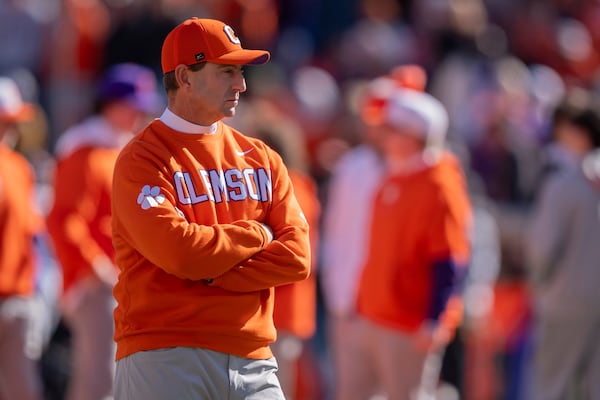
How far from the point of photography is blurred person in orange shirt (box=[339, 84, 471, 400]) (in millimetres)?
6980

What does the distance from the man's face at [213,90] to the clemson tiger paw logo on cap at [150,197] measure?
364mm

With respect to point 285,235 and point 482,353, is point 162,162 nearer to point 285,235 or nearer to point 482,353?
point 285,235

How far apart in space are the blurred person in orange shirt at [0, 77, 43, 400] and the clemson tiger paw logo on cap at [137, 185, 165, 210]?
2749mm

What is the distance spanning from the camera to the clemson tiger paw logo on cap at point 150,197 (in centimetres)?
464

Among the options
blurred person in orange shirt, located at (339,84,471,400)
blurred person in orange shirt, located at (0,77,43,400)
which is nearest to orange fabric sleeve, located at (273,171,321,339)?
blurred person in orange shirt, located at (339,84,471,400)

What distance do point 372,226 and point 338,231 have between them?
1059 mm

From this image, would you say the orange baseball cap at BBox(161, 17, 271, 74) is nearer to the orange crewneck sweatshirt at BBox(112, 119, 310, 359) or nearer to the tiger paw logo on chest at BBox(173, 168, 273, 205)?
the orange crewneck sweatshirt at BBox(112, 119, 310, 359)

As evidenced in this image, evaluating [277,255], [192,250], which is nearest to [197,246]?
[192,250]

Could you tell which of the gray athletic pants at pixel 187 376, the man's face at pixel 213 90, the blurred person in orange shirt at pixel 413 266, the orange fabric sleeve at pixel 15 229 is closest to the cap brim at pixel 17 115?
the orange fabric sleeve at pixel 15 229

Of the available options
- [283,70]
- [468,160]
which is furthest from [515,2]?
[468,160]

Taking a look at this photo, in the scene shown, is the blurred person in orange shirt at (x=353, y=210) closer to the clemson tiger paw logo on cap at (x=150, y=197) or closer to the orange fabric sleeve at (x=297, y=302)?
Result: the orange fabric sleeve at (x=297, y=302)

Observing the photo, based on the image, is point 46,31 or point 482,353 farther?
point 46,31

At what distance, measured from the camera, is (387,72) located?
12711mm

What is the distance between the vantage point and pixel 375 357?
7207 mm
